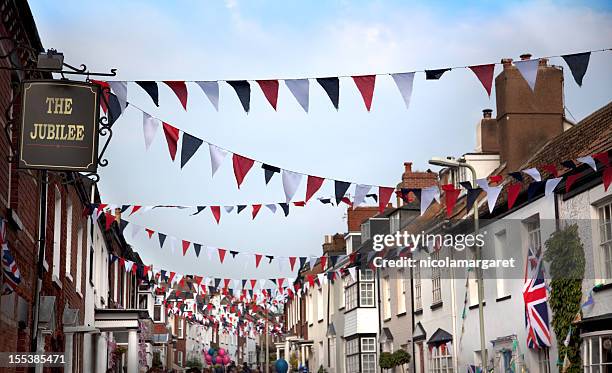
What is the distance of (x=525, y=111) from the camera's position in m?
22.7

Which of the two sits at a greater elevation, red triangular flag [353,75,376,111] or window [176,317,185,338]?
red triangular flag [353,75,376,111]

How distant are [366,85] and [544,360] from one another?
9256 mm

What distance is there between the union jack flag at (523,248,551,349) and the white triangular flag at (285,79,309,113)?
28.6 ft

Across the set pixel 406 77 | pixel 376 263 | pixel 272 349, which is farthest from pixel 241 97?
pixel 272 349

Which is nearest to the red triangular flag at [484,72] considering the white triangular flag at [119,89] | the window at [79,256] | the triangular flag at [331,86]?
the triangular flag at [331,86]

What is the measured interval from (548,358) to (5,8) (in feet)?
42.3

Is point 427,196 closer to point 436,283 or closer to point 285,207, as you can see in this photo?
point 285,207

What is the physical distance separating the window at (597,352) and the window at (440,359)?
7855 millimetres

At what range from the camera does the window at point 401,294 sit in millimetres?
28047

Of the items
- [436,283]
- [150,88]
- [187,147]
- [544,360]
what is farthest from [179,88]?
[436,283]

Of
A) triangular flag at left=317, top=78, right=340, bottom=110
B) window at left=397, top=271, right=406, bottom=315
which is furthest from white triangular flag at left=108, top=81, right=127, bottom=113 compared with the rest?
window at left=397, top=271, right=406, bottom=315

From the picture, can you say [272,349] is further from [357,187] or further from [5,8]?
[5,8]

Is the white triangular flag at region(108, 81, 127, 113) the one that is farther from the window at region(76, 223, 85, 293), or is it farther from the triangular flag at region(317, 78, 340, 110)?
the window at region(76, 223, 85, 293)

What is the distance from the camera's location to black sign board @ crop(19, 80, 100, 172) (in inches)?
330
